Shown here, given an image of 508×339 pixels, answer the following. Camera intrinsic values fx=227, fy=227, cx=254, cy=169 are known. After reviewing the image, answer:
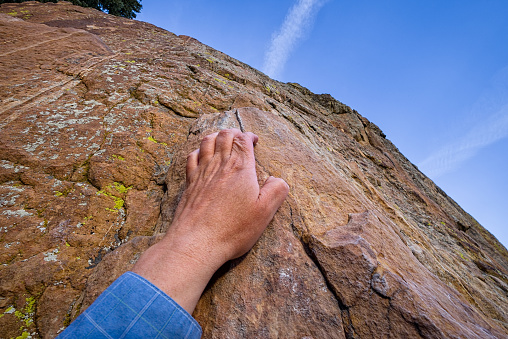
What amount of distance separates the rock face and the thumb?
20 cm

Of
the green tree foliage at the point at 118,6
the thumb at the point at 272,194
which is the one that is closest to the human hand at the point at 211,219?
the thumb at the point at 272,194

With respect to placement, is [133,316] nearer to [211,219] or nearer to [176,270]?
[176,270]

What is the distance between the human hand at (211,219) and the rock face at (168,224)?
0.79 ft

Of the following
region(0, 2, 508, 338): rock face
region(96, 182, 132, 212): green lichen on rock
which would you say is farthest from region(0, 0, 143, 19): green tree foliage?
region(96, 182, 132, 212): green lichen on rock

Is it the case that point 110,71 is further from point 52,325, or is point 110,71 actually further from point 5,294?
point 52,325

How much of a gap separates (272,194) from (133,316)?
1.06m

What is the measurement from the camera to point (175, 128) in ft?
9.64

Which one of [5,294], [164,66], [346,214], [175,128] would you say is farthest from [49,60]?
[346,214]

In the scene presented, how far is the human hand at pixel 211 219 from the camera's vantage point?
4.01 ft

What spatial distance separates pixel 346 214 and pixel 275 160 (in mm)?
Result: 844

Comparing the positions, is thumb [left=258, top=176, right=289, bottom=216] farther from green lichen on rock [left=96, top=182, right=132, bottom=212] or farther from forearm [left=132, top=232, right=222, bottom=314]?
green lichen on rock [left=96, top=182, right=132, bottom=212]

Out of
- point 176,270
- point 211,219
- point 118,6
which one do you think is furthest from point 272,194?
point 118,6

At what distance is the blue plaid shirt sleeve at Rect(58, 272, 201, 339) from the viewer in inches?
38.2

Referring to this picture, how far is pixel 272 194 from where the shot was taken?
1.68 m
